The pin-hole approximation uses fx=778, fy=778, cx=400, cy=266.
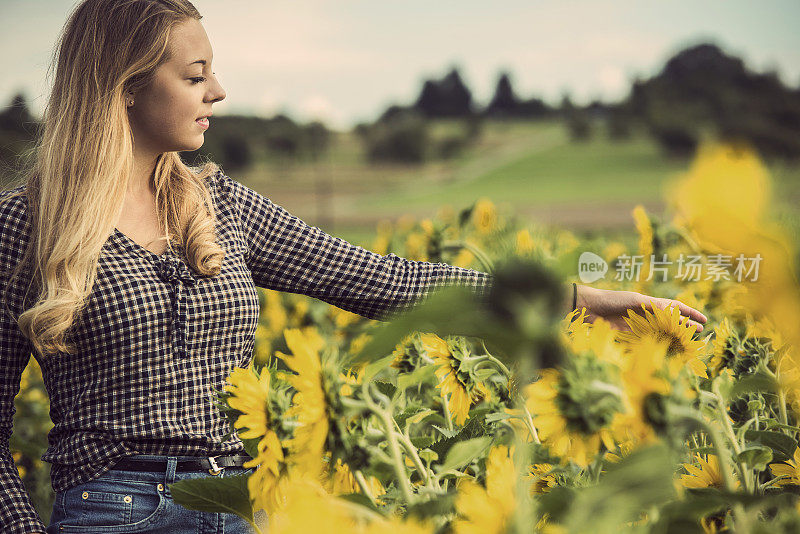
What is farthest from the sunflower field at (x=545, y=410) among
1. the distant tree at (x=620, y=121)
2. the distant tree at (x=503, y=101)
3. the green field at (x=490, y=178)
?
the distant tree at (x=503, y=101)

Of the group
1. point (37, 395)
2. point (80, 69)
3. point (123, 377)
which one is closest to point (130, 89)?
point (80, 69)

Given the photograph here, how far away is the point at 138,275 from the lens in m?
1.13

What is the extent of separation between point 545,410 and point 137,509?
781mm

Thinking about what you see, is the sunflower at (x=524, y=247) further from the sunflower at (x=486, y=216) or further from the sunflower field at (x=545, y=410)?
the sunflower at (x=486, y=216)

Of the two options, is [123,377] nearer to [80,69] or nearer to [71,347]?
[71,347]

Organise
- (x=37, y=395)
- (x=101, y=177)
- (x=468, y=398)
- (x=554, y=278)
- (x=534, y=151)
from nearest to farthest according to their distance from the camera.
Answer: (x=554, y=278)
(x=468, y=398)
(x=101, y=177)
(x=37, y=395)
(x=534, y=151)

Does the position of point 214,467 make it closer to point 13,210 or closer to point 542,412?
point 13,210

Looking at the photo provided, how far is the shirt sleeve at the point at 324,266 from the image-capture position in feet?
3.82

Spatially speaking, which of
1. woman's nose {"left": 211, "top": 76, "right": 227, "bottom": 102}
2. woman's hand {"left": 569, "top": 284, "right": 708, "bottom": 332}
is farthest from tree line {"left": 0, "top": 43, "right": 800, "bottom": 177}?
woman's hand {"left": 569, "top": 284, "right": 708, "bottom": 332}

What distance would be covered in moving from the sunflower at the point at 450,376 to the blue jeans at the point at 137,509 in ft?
1.27

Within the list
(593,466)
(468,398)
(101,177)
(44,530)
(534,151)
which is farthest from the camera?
(534,151)

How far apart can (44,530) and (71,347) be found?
0.25 meters

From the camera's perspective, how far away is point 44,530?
1049 millimetres

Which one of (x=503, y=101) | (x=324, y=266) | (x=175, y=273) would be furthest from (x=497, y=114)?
(x=175, y=273)
